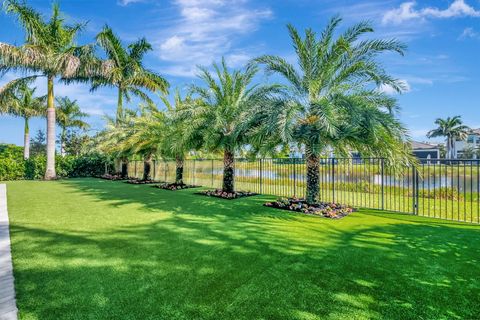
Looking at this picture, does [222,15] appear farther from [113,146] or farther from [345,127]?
[113,146]

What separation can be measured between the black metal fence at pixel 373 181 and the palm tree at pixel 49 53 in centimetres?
1043

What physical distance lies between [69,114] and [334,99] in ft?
116

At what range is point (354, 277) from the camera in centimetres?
339

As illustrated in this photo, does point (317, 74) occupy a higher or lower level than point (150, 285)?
higher

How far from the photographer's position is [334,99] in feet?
25.0

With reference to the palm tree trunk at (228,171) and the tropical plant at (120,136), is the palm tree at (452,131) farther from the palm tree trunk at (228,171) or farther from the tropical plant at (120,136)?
the tropical plant at (120,136)

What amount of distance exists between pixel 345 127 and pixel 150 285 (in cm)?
642

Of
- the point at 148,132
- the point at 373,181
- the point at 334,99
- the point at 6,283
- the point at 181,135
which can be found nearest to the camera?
the point at 6,283

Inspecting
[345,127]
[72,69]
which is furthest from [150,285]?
[72,69]

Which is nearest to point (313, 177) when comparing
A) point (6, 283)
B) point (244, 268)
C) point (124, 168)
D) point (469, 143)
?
point (244, 268)

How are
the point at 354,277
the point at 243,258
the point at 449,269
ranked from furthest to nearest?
1. the point at 243,258
2. the point at 449,269
3. the point at 354,277

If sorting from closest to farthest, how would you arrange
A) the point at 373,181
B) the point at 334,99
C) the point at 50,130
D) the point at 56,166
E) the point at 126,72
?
the point at 334,99, the point at 373,181, the point at 50,130, the point at 126,72, the point at 56,166

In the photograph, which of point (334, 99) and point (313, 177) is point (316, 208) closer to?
point (313, 177)

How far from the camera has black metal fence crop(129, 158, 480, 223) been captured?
7461mm
